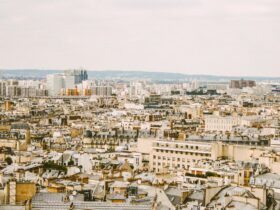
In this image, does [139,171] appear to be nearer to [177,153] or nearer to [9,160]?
[177,153]

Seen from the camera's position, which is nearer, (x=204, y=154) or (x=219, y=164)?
(x=219, y=164)

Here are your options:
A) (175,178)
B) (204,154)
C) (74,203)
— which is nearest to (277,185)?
(175,178)

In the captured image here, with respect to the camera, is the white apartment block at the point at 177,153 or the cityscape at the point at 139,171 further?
the white apartment block at the point at 177,153

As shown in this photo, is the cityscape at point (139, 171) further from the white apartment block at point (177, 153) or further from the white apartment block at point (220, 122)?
the white apartment block at point (220, 122)

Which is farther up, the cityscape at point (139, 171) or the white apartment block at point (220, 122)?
the cityscape at point (139, 171)

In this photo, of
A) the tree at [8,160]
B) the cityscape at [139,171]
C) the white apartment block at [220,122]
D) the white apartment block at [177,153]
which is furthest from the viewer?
the white apartment block at [220,122]

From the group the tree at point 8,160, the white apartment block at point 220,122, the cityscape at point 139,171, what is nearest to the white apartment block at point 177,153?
the cityscape at point 139,171

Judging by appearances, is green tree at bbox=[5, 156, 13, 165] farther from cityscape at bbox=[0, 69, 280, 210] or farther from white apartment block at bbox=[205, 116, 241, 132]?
white apartment block at bbox=[205, 116, 241, 132]

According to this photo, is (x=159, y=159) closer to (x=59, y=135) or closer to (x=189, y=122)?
(x=59, y=135)

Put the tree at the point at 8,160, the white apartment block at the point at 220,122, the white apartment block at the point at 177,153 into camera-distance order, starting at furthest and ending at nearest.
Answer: the white apartment block at the point at 220,122
the white apartment block at the point at 177,153
the tree at the point at 8,160

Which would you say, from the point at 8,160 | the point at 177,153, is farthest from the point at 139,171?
the point at 8,160

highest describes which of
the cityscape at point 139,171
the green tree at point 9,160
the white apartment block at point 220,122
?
the cityscape at point 139,171
